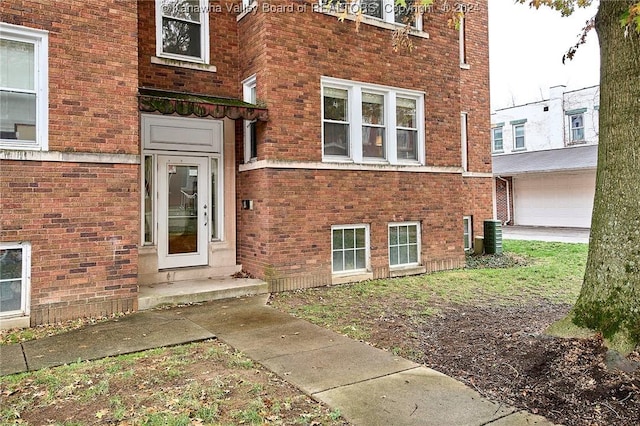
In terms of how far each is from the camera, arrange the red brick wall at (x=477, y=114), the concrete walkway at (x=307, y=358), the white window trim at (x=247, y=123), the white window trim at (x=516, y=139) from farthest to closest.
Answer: the white window trim at (x=516, y=139) < the red brick wall at (x=477, y=114) < the white window trim at (x=247, y=123) < the concrete walkway at (x=307, y=358)

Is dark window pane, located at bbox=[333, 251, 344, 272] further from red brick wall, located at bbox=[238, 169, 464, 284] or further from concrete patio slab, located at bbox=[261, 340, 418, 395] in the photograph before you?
concrete patio slab, located at bbox=[261, 340, 418, 395]

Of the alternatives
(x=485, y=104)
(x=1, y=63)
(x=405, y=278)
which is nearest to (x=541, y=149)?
(x=485, y=104)

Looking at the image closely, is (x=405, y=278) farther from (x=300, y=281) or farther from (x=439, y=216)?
(x=300, y=281)

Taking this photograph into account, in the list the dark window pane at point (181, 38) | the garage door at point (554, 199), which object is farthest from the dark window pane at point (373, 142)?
the garage door at point (554, 199)

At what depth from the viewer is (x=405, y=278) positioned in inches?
368

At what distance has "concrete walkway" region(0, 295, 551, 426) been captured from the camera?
345 centimetres

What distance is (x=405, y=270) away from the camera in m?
9.62

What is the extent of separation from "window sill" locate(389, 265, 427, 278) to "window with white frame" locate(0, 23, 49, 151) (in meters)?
6.57

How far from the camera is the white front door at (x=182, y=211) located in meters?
8.30

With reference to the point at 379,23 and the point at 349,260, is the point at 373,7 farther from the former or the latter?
the point at 349,260

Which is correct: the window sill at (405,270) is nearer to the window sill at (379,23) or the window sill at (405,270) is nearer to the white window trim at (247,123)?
the white window trim at (247,123)

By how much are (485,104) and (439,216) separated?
585cm

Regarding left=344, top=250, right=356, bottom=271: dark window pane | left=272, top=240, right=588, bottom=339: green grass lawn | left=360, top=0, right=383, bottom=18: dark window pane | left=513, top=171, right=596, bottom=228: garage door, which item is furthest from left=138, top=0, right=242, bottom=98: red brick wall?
left=513, top=171, right=596, bottom=228: garage door

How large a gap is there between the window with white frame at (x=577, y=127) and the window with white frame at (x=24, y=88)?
26.7 meters
